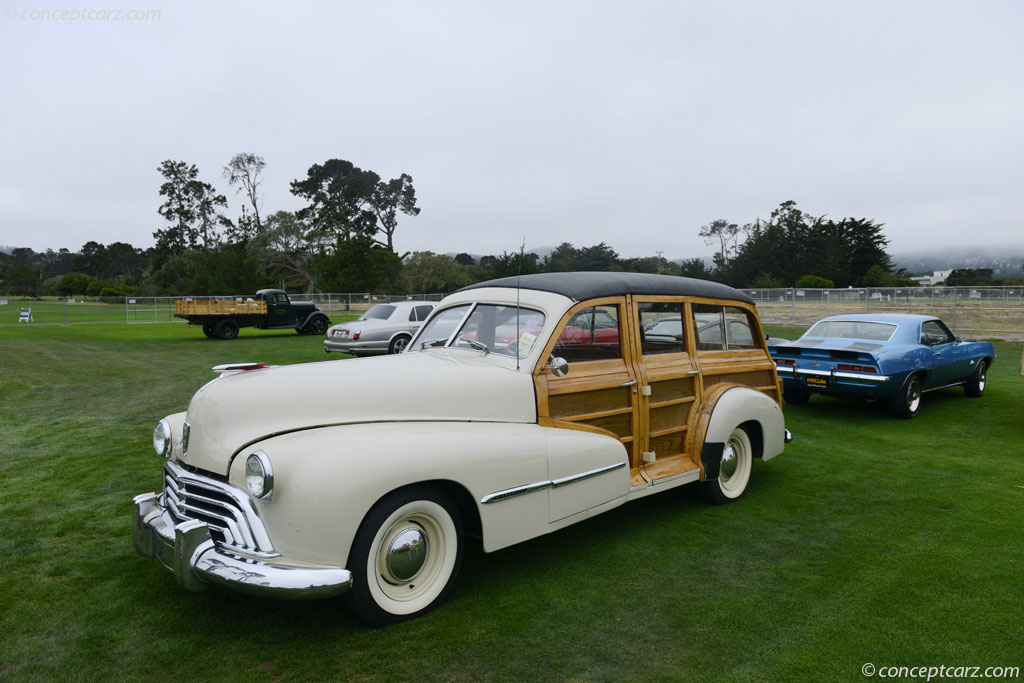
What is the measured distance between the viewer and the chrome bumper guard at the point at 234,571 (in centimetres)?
259

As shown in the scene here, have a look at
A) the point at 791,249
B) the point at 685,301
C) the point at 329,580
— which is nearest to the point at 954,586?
the point at 685,301

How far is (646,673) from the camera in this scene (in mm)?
2721

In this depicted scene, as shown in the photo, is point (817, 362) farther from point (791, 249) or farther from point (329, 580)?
point (791, 249)

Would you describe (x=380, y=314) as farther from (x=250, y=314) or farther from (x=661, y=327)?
(x=661, y=327)

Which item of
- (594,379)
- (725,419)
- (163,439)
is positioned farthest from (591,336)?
(163,439)

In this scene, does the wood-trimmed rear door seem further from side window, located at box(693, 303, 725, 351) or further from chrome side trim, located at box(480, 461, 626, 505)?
side window, located at box(693, 303, 725, 351)

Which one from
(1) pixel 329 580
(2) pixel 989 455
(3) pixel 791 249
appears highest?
(3) pixel 791 249

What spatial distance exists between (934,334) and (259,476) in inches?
375

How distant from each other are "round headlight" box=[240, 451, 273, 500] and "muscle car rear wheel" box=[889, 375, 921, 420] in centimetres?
802

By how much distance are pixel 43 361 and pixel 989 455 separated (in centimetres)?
1704

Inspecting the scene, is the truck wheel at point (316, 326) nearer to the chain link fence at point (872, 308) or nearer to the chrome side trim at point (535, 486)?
the chain link fence at point (872, 308)

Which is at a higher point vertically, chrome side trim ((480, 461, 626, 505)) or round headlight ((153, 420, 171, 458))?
round headlight ((153, 420, 171, 458))

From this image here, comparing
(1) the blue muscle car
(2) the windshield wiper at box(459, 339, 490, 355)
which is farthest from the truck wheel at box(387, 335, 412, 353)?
(2) the windshield wiper at box(459, 339, 490, 355)

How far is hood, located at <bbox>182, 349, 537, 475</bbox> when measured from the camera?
3.03 meters
